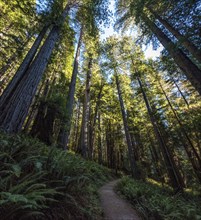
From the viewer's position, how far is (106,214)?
298 cm

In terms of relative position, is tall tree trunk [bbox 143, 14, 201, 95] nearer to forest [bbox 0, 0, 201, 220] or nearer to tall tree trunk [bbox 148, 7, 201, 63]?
forest [bbox 0, 0, 201, 220]

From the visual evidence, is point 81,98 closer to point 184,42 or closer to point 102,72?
point 102,72

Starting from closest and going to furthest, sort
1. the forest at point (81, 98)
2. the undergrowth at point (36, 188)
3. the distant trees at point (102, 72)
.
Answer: the undergrowth at point (36, 188)
the forest at point (81, 98)
the distant trees at point (102, 72)

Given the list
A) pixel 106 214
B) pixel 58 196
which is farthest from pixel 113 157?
pixel 58 196

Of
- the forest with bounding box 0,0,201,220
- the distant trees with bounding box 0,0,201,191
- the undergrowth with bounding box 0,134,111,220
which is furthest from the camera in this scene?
the distant trees with bounding box 0,0,201,191

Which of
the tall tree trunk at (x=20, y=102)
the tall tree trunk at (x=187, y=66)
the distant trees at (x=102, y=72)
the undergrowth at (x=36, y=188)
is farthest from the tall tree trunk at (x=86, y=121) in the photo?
the tall tree trunk at (x=187, y=66)

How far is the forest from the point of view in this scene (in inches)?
87.7

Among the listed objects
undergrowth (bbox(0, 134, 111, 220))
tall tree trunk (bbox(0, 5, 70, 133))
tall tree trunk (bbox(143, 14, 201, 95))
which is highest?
tall tree trunk (bbox(143, 14, 201, 95))

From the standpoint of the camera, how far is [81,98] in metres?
18.5

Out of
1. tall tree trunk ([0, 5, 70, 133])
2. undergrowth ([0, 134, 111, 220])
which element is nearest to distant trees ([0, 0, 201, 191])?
tall tree trunk ([0, 5, 70, 133])

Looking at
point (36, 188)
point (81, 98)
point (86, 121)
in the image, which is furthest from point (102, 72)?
point (36, 188)

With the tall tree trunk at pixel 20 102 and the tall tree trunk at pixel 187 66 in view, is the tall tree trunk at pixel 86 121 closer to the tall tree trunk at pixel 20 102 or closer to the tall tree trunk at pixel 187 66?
the tall tree trunk at pixel 20 102

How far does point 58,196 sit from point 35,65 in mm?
4487

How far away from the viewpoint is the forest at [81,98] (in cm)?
223
